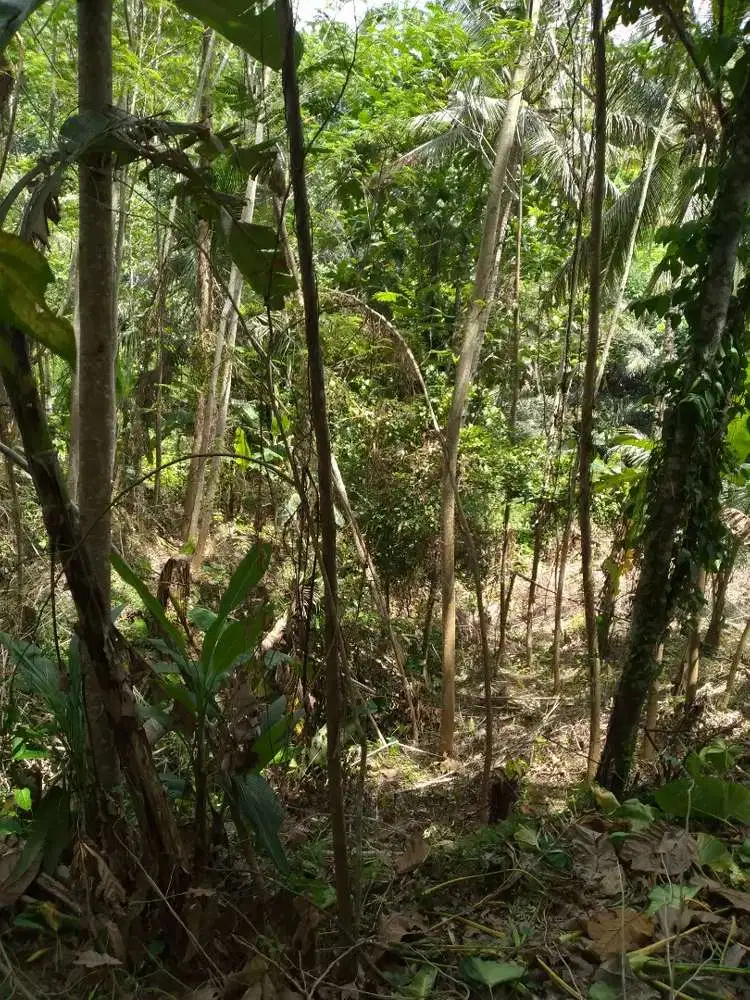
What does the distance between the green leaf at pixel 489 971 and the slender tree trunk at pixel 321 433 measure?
399 mm

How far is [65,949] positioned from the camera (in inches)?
90.5

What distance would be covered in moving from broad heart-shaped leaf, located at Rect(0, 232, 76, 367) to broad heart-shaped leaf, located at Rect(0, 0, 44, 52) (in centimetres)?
43

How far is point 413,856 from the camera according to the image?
9.23ft

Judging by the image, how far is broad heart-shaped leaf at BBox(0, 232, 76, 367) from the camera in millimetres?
1851

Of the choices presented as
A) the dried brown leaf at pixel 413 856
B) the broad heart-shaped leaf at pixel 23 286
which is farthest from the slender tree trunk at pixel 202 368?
the broad heart-shaped leaf at pixel 23 286

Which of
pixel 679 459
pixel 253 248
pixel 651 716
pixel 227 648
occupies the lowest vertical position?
pixel 651 716

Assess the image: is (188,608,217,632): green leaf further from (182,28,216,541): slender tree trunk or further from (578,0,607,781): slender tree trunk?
(182,28,216,541): slender tree trunk

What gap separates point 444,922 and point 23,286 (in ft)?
7.68

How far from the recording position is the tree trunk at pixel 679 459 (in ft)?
10.9

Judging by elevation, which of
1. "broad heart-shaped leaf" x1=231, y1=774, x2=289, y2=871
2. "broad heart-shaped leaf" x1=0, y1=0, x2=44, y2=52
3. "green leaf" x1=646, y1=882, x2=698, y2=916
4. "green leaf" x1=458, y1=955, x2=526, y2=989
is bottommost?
"green leaf" x1=458, y1=955, x2=526, y2=989

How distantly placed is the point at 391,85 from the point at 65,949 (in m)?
9.69

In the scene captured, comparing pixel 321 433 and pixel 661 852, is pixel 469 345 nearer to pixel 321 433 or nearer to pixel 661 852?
pixel 661 852

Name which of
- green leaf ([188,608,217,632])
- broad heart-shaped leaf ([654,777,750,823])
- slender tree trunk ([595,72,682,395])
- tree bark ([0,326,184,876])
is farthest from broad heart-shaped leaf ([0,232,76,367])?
slender tree trunk ([595,72,682,395])

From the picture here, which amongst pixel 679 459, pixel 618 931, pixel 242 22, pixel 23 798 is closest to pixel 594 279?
pixel 679 459
